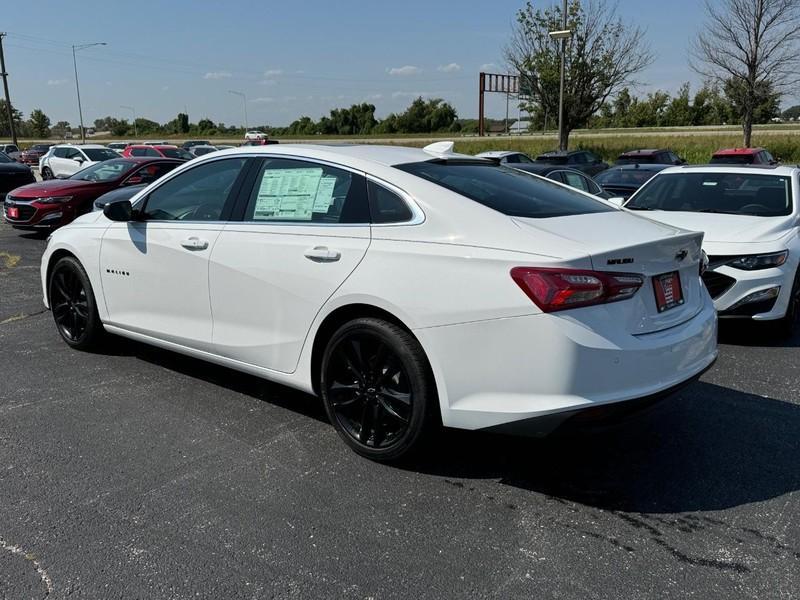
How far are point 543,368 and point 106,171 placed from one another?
1190 centimetres

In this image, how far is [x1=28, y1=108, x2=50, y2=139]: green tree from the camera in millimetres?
86938

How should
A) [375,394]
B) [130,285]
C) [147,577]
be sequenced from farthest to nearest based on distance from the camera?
[130,285] < [375,394] < [147,577]

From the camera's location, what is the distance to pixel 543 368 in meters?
2.92

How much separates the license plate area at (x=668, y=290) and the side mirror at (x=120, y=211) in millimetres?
3370

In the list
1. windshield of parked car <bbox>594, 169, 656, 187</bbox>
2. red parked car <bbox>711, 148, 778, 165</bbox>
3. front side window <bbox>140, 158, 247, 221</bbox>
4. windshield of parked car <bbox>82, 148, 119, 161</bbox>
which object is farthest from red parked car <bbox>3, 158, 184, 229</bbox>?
red parked car <bbox>711, 148, 778, 165</bbox>

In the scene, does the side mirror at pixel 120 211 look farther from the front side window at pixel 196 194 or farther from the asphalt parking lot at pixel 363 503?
the asphalt parking lot at pixel 363 503

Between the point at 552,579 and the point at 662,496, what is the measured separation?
3.04ft

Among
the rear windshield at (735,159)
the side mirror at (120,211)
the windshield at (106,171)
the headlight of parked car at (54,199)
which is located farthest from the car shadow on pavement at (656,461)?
the rear windshield at (735,159)

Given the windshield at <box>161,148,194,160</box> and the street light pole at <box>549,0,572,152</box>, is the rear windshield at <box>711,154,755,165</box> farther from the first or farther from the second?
the windshield at <box>161,148,194,160</box>

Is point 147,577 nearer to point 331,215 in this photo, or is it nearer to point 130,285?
point 331,215

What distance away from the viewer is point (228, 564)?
271cm

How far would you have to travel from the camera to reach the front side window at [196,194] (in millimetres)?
4320

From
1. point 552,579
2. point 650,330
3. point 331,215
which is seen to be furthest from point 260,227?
point 552,579

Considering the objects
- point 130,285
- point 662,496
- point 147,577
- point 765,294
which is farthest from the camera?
point 765,294
